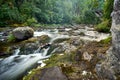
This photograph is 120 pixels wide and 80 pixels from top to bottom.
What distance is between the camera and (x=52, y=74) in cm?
781

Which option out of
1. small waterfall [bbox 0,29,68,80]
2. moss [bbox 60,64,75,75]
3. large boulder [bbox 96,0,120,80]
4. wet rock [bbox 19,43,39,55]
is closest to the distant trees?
wet rock [bbox 19,43,39,55]

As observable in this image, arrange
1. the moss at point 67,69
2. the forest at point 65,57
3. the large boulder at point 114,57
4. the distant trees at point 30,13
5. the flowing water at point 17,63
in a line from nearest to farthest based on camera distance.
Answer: the large boulder at point 114,57 → the forest at point 65,57 → the moss at point 67,69 → the flowing water at point 17,63 → the distant trees at point 30,13

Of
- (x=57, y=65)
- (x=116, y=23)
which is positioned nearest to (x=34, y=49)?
(x=57, y=65)

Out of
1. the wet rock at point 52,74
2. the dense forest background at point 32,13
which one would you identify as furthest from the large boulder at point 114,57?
the dense forest background at point 32,13

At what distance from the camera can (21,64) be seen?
13547 millimetres

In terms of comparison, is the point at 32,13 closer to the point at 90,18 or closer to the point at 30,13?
the point at 30,13

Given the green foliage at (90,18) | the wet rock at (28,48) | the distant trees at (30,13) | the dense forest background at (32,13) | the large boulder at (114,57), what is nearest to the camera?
the large boulder at (114,57)

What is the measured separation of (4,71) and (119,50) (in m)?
8.18

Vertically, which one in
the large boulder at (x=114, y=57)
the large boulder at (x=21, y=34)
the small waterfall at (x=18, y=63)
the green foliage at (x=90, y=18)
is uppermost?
the large boulder at (x=114, y=57)

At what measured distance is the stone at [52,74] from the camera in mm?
7643

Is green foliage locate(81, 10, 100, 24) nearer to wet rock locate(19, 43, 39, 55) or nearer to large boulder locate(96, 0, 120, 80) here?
wet rock locate(19, 43, 39, 55)

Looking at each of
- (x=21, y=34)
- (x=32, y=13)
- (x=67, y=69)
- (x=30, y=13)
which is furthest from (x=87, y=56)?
(x=32, y=13)

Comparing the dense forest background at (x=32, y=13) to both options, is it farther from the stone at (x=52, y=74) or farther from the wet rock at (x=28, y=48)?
the stone at (x=52, y=74)

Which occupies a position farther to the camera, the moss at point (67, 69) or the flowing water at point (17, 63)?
the flowing water at point (17, 63)
